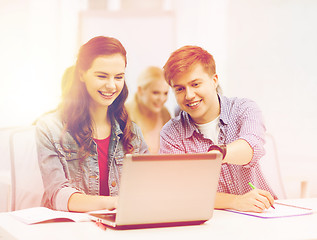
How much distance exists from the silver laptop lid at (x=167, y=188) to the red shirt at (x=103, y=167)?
2.01ft

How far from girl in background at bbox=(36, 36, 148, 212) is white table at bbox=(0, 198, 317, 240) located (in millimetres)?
442

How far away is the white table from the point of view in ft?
3.49

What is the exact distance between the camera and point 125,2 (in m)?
3.63

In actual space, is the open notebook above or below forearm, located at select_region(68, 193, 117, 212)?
below

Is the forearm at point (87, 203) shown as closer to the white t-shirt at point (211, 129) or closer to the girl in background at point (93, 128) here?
the girl in background at point (93, 128)

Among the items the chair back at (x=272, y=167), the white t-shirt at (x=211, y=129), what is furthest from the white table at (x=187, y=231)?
the chair back at (x=272, y=167)

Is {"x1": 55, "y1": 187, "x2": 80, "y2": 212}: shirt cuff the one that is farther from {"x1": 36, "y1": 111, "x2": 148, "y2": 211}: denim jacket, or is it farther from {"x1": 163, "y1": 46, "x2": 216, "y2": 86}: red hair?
{"x1": 163, "y1": 46, "x2": 216, "y2": 86}: red hair

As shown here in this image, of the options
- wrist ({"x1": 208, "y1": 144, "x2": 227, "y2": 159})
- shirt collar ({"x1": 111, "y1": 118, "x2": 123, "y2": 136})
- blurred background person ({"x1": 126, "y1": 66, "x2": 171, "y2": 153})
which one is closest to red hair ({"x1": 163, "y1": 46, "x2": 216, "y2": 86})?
shirt collar ({"x1": 111, "y1": 118, "x2": 123, "y2": 136})

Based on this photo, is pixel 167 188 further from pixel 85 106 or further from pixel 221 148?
pixel 85 106

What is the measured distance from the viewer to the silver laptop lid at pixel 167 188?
107 centimetres

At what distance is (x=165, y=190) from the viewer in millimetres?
1119

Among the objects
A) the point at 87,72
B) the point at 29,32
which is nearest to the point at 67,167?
the point at 87,72

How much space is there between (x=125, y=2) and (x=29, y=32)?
103cm

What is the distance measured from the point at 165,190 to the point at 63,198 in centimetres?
46
